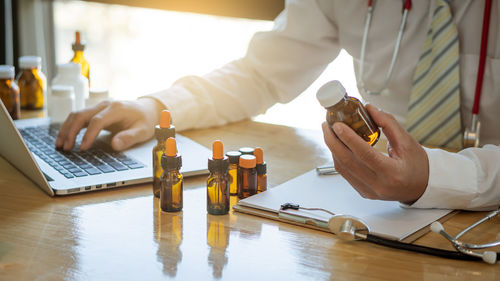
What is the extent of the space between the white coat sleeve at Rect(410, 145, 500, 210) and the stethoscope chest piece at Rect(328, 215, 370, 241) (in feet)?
0.52

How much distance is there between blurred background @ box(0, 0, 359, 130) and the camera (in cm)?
279

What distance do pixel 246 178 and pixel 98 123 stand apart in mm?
436

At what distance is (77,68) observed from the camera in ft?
5.45

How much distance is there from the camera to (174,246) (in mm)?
813

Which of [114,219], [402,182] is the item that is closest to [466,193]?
[402,182]

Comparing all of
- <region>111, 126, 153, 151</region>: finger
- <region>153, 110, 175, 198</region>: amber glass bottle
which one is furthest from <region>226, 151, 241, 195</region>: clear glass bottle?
<region>111, 126, 153, 151</region>: finger

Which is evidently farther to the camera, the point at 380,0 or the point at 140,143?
the point at 380,0

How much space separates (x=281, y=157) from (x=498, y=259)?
0.56 metres

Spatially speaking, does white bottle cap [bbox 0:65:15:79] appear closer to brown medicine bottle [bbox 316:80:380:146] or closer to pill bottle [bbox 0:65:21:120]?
pill bottle [bbox 0:65:21:120]

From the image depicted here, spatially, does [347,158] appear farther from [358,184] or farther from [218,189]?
[218,189]

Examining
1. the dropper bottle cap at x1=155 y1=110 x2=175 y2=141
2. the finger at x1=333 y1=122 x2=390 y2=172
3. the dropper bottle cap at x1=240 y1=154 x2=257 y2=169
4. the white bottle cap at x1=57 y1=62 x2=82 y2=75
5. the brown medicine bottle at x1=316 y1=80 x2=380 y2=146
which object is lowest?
the dropper bottle cap at x1=240 y1=154 x2=257 y2=169

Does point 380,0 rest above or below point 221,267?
above

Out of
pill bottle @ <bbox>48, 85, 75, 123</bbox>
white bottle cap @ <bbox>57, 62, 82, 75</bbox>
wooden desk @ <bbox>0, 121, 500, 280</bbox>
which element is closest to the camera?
wooden desk @ <bbox>0, 121, 500, 280</bbox>

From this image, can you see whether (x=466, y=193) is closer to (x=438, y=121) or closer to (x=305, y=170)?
(x=305, y=170)
